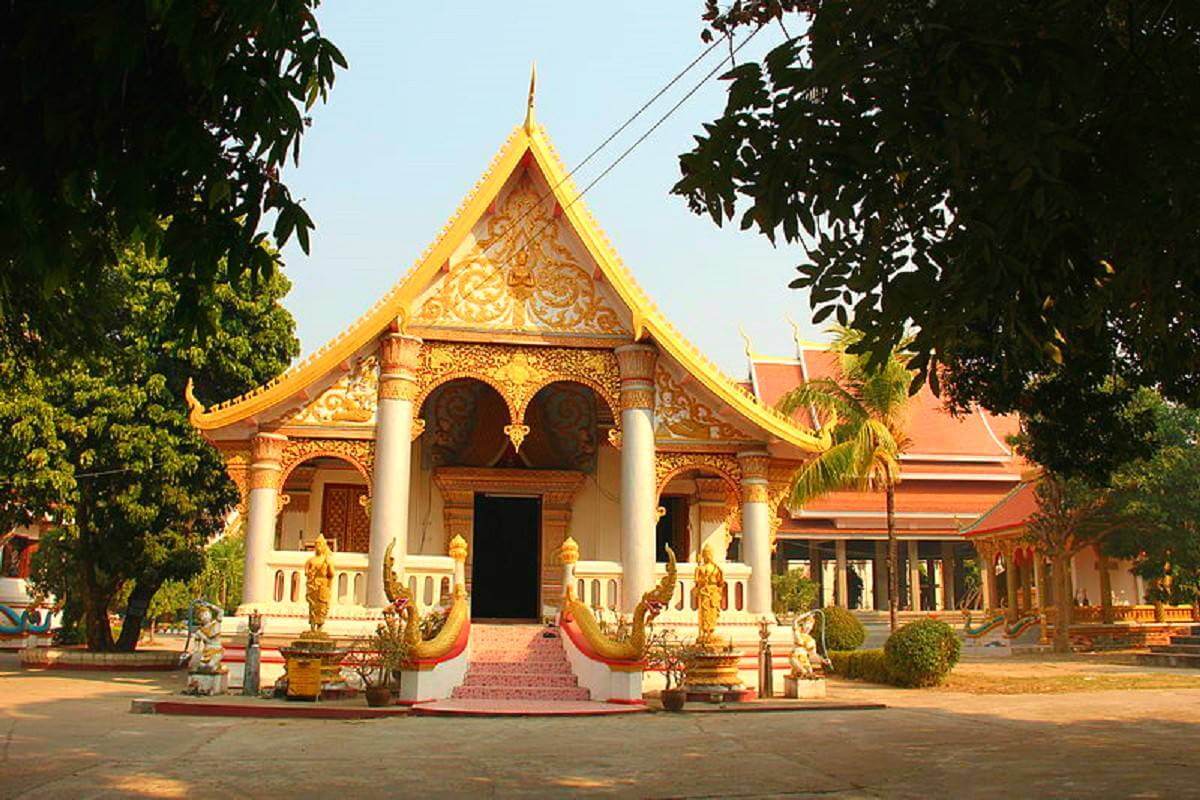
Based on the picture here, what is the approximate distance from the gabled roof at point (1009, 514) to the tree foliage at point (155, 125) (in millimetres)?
27558

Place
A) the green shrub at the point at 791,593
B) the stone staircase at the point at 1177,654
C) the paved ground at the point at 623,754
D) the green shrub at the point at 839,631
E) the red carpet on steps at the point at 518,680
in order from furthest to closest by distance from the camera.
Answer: the green shrub at the point at 791,593 < the green shrub at the point at 839,631 < the stone staircase at the point at 1177,654 < the red carpet on steps at the point at 518,680 < the paved ground at the point at 623,754

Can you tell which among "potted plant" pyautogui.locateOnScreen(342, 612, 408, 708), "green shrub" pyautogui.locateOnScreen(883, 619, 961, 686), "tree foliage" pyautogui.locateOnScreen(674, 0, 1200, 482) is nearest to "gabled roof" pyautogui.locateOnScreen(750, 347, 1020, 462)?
"green shrub" pyautogui.locateOnScreen(883, 619, 961, 686)

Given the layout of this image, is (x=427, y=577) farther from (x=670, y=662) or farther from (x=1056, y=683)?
(x=1056, y=683)

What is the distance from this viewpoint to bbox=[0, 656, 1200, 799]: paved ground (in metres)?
6.88

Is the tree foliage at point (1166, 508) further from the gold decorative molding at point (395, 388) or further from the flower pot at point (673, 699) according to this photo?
the gold decorative molding at point (395, 388)

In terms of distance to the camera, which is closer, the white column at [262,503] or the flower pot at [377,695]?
the flower pot at [377,695]

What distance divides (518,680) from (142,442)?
31.1 ft

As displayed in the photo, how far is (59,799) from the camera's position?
6406mm

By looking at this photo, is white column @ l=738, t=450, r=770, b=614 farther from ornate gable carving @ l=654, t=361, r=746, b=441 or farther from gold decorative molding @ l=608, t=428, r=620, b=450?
gold decorative molding @ l=608, t=428, r=620, b=450

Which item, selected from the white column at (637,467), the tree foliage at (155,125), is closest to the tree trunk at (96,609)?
the white column at (637,467)

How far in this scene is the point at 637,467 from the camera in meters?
15.0

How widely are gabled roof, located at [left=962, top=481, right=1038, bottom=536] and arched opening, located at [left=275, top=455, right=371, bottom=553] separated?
18694 mm

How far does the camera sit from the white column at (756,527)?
15.0 m

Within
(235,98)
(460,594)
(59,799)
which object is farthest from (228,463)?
(235,98)
